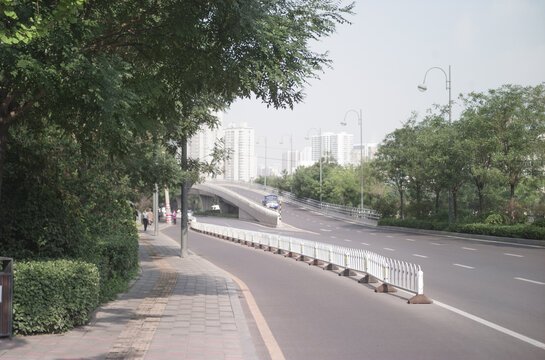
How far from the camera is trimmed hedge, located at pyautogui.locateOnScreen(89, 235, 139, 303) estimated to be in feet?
39.6

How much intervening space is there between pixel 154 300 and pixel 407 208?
4497 cm

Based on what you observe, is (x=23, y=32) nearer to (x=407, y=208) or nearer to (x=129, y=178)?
(x=129, y=178)

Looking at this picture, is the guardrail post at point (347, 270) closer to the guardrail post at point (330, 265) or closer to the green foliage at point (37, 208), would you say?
the guardrail post at point (330, 265)

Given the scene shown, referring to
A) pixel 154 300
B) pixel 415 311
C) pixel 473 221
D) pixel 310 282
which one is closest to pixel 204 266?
pixel 310 282

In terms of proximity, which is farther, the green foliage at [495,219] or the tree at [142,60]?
the green foliage at [495,219]

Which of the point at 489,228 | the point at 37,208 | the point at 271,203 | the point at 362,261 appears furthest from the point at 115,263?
the point at 271,203

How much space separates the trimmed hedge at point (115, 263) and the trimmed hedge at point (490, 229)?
2310 centimetres

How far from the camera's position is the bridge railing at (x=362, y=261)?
496 inches

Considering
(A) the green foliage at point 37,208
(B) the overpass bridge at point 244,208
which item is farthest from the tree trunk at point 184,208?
(B) the overpass bridge at point 244,208

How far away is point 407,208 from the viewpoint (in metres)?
54.4

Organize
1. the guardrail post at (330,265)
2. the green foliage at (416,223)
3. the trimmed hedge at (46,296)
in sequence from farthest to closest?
1. the green foliage at (416,223)
2. the guardrail post at (330,265)
3. the trimmed hedge at (46,296)

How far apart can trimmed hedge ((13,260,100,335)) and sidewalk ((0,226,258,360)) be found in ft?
0.60

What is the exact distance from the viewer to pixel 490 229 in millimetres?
35906

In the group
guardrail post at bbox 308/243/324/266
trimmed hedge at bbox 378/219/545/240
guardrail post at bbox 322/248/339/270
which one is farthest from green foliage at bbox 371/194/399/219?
guardrail post at bbox 322/248/339/270
